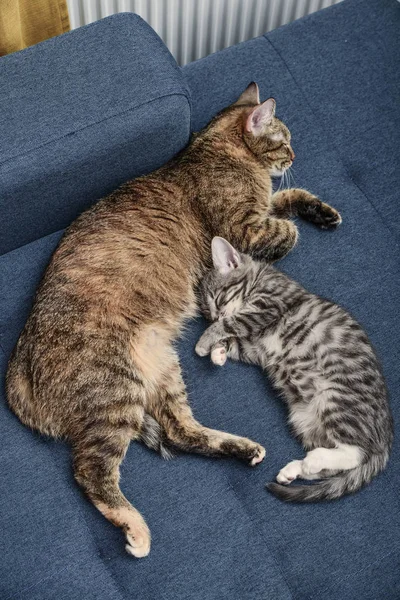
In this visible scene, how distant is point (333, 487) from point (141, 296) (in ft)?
2.62

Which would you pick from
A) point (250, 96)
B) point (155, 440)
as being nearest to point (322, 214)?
point (250, 96)

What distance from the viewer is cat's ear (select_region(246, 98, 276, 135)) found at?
7.76 ft

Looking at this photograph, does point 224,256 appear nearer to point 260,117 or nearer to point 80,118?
point 260,117

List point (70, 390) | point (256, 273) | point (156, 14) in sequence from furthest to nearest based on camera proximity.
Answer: point (156, 14)
point (256, 273)
point (70, 390)

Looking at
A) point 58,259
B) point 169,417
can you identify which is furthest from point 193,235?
point 169,417

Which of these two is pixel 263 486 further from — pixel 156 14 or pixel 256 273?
pixel 156 14

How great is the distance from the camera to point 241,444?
6.81 ft

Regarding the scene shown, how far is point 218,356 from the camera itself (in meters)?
2.19

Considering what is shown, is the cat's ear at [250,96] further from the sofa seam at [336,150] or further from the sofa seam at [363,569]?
the sofa seam at [363,569]

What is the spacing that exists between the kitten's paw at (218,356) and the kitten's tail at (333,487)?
0.39 metres

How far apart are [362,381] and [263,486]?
0.42m

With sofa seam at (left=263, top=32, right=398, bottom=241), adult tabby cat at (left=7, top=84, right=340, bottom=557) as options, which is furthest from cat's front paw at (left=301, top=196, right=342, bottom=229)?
sofa seam at (left=263, top=32, right=398, bottom=241)

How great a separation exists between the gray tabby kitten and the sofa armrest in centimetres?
42

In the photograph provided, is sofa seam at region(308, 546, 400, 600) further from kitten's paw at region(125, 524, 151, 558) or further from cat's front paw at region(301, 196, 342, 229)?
cat's front paw at region(301, 196, 342, 229)
